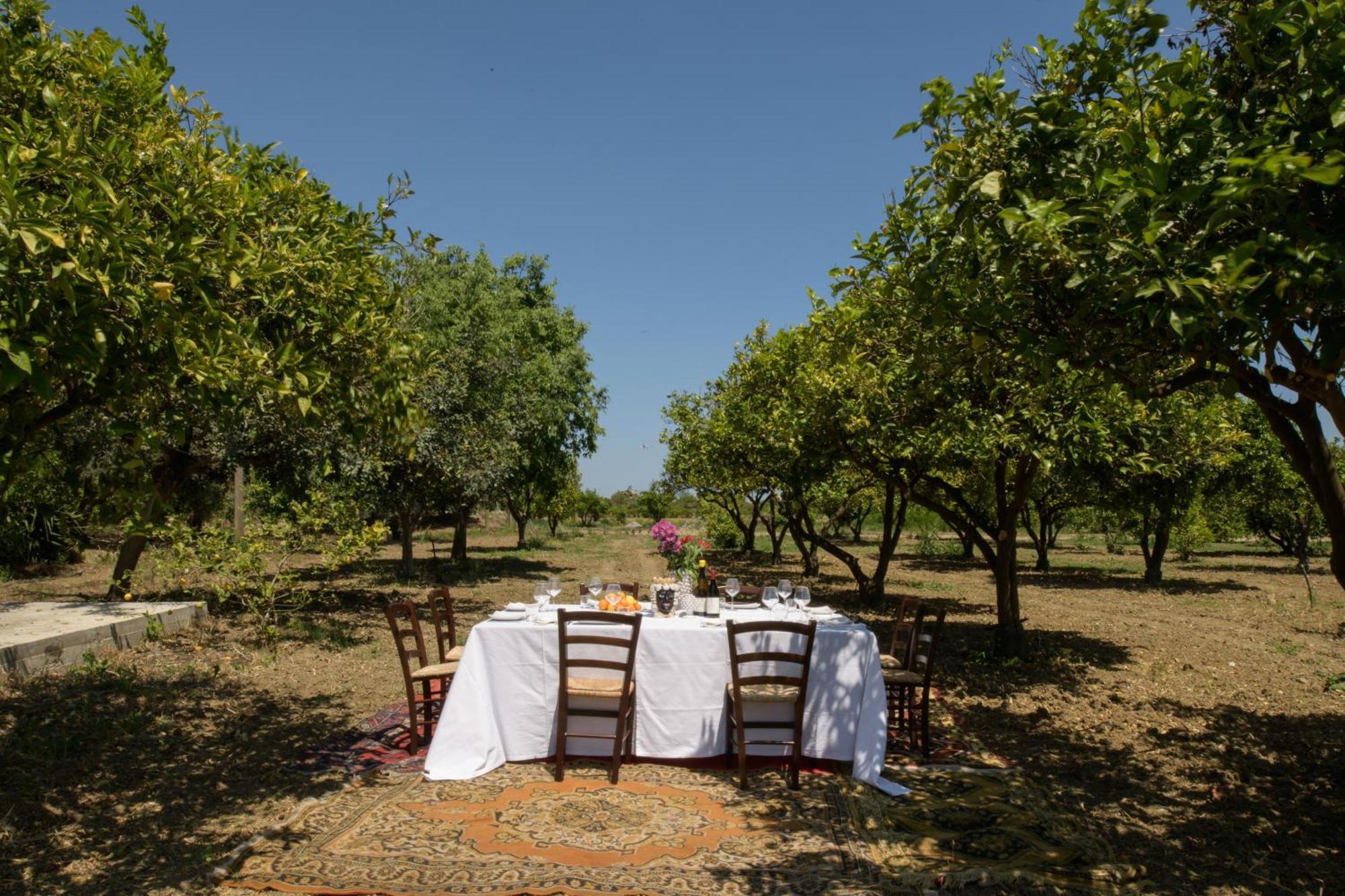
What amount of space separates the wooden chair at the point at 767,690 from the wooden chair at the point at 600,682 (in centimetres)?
64

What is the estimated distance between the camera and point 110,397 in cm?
385

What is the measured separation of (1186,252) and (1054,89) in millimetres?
2398

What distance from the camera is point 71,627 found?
25.8ft

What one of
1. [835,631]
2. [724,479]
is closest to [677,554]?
[835,631]

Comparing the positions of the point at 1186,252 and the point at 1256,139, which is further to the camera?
the point at 1186,252

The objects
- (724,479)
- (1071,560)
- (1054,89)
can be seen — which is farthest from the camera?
(1071,560)

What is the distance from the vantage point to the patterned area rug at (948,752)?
5.46 metres

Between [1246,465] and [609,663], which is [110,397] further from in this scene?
[1246,465]

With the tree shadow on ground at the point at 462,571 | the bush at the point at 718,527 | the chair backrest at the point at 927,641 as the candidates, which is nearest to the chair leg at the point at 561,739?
the chair backrest at the point at 927,641

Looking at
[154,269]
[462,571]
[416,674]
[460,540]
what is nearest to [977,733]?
[416,674]

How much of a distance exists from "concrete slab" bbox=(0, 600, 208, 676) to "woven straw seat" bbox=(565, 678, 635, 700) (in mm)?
5072

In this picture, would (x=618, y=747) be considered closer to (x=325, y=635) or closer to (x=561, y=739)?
(x=561, y=739)

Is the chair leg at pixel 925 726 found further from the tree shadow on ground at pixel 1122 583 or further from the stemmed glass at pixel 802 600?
the tree shadow on ground at pixel 1122 583

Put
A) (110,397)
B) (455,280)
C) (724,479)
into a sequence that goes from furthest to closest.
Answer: (455,280)
(724,479)
(110,397)
